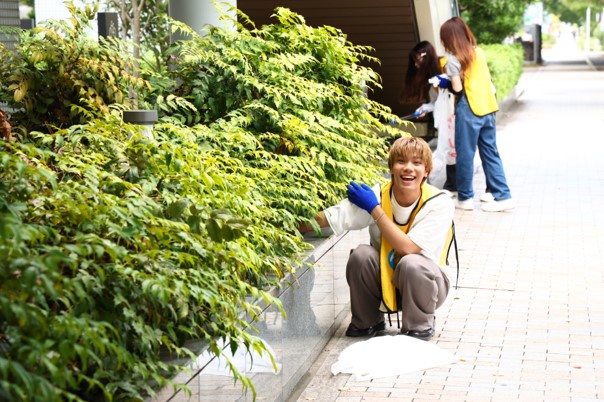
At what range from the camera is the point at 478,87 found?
10.3 meters

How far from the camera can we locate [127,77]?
6422mm

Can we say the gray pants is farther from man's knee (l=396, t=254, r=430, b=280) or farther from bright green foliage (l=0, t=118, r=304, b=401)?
bright green foliage (l=0, t=118, r=304, b=401)

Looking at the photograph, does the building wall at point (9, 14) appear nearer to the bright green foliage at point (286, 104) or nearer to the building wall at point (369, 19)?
the building wall at point (369, 19)

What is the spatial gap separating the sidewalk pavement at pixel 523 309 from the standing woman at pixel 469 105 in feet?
1.45

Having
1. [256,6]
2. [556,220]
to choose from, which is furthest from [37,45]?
[256,6]

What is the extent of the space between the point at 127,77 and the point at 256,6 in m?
9.23

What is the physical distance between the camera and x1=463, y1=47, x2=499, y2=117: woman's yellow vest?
10273mm

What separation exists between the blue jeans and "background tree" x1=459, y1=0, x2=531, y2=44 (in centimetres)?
1616

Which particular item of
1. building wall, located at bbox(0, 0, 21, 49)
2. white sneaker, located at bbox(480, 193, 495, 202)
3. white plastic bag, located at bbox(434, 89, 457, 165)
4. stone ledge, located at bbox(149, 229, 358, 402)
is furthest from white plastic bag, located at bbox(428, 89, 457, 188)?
building wall, located at bbox(0, 0, 21, 49)

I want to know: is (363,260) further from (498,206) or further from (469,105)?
(498,206)

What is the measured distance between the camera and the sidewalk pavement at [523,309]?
530cm

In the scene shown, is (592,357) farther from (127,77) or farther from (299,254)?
(127,77)

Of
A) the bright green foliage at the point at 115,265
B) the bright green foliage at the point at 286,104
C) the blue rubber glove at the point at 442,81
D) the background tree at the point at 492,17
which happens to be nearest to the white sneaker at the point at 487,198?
the blue rubber glove at the point at 442,81

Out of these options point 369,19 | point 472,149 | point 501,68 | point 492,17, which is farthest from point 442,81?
point 492,17
